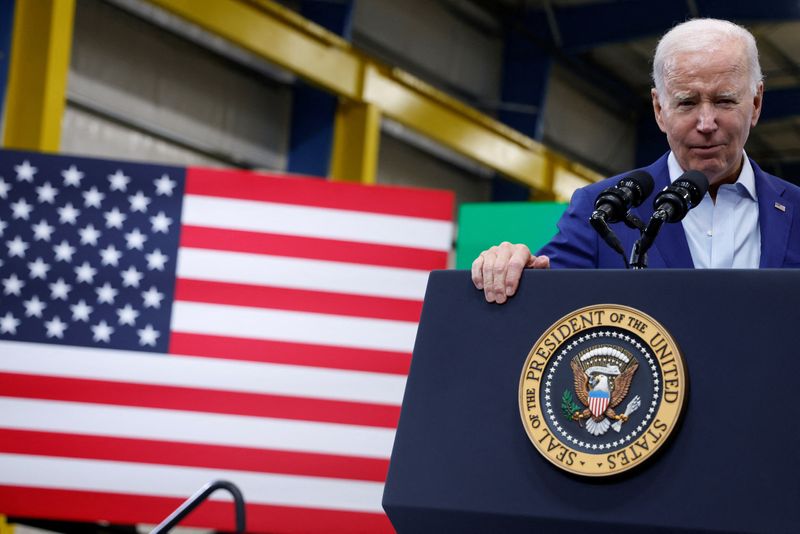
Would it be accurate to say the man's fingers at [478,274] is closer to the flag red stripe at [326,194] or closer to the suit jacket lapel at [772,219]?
the suit jacket lapel at [772,219]

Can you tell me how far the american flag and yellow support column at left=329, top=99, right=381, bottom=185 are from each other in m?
4.24

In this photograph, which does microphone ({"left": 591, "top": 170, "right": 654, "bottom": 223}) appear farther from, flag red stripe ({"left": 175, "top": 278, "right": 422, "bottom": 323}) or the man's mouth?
flag red stripe ({"left": 175, "top": 278, "right": 422, "bottom": 323})

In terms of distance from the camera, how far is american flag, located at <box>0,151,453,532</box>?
420 cm

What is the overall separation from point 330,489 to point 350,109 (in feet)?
16.5

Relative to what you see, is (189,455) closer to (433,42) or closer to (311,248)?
(311,248)

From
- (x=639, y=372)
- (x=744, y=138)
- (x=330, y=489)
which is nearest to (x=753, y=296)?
(x=639, y=372)

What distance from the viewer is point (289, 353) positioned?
436 centimetres

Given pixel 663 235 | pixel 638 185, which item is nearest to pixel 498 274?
pixel 638 185

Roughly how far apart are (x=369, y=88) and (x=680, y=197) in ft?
24.7

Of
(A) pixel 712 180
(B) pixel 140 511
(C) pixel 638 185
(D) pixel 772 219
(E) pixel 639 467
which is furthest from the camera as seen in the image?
(B) pixel 140 511

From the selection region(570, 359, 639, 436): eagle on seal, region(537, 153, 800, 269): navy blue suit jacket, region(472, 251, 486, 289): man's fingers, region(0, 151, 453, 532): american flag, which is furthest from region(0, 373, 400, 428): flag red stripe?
region(570, 359, 639, 436): eagle on seal

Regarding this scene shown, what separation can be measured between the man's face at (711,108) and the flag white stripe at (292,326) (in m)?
2.67

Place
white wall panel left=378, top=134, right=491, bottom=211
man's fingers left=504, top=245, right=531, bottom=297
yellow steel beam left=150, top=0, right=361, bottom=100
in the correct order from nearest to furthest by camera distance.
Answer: man's fingers left=504, top=245, right=531, bottom=297, yellow steel beam left=150, top=0, right=361, bottom=100, white wall panel left=378, top=134, right=491, bottom=211

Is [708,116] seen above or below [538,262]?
above
